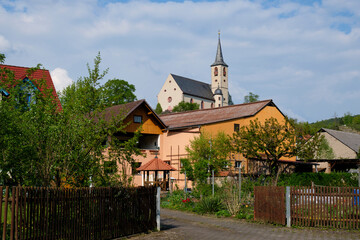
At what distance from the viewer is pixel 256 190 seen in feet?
47.2

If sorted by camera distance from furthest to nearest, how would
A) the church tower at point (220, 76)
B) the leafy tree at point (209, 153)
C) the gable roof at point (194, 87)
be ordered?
1. the church tower at point (220, 76)
2. the gable roof at point (194, 87)
3. the leafy tree at point (209, 153)

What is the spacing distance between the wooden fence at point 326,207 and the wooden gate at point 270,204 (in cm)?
39

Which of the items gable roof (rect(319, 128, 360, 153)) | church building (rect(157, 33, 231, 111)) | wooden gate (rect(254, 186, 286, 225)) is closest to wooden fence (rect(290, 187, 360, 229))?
wooden gate (rect(254, 186, 286, 225))

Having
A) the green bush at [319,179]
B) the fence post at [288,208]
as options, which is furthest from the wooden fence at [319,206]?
the green bush at [319,179]

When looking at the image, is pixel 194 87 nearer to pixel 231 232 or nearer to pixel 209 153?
pixel 209 153

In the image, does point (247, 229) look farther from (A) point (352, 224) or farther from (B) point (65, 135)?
(B) point (65, 135)

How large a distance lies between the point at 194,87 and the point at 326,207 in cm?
9177

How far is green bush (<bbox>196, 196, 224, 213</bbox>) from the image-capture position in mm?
16844

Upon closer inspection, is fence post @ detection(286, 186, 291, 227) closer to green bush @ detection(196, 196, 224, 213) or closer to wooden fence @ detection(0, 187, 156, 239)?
green bush @ detection(196, 196, 224, 213)

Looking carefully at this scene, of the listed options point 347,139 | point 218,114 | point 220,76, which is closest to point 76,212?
point 218,114

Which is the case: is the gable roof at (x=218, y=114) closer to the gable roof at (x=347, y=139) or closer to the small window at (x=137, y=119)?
the small window at (x=137, y=119)

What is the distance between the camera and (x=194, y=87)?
103750 mm

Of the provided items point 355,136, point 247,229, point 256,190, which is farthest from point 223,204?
point 355,136

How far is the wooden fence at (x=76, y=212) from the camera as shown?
8070mm
